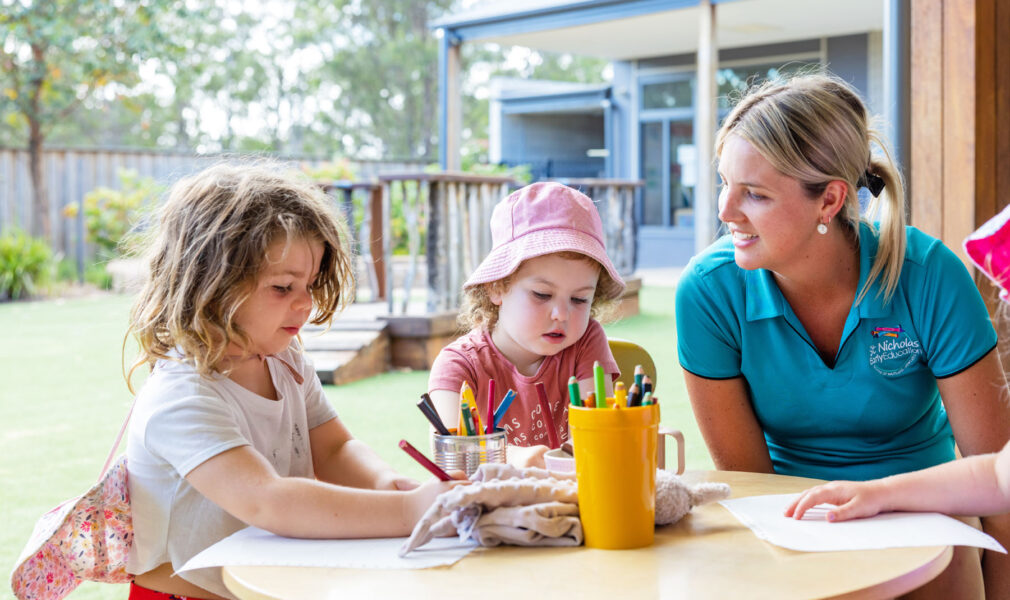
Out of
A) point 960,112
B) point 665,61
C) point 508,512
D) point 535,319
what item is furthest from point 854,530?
point 665,61

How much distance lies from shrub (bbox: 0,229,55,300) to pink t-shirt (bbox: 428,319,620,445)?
10178 millimetres

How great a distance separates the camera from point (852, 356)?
1822 mm

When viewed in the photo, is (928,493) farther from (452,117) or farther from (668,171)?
(668,171)

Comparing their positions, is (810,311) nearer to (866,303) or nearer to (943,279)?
(866,303)

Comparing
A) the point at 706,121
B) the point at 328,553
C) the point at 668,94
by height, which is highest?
the point at 668,94

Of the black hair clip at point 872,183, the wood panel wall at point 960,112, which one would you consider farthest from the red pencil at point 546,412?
the wood panel wall at point 960,112

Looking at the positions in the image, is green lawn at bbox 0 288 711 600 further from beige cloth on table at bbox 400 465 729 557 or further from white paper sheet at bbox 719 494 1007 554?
white paper sheet at bbox 719 494 1007 554

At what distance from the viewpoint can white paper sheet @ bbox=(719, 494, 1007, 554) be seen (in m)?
1.18

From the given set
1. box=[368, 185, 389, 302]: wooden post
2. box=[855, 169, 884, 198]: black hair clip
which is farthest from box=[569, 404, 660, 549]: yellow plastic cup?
box=[368, 185, 389, 302]: wooden post

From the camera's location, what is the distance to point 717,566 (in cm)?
112

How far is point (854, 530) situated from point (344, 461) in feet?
2.84

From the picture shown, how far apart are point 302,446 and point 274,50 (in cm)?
2675

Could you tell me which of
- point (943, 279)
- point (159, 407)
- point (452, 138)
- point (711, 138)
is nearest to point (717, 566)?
point (159, 407)

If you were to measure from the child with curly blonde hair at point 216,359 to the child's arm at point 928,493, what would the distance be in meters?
0.54
